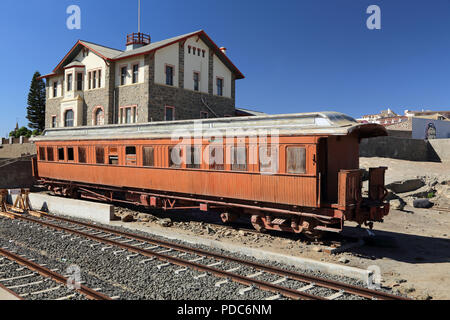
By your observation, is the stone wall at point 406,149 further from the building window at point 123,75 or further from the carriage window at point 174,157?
the building window at point 123,75

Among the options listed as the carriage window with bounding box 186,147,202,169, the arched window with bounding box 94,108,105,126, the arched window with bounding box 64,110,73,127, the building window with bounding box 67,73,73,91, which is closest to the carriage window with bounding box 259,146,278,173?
the carriage window with bounding box 186,147,202,169

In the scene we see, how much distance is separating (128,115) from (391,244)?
22064mm

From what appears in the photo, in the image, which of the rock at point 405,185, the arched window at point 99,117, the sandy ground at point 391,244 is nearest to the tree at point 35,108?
the arched window at point 99,117

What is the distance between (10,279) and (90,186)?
33.1ft

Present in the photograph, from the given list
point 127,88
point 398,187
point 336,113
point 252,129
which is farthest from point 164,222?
point 127,88

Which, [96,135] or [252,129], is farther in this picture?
[96,135]

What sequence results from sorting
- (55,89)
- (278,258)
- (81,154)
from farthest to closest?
(55,89)
(81,154)
(278,258)

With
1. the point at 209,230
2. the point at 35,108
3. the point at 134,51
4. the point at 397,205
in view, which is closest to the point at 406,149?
the point at 397,205

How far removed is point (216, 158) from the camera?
12.2 metres

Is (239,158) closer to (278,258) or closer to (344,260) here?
(278,258)

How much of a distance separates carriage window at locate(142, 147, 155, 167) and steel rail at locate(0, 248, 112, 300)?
604 cm

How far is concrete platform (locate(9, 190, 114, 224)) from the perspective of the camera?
48.2ft

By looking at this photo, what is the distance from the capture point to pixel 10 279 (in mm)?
7863
